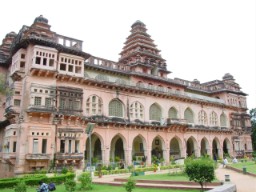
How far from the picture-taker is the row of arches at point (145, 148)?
1248 inches

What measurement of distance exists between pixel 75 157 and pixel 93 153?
7.71m

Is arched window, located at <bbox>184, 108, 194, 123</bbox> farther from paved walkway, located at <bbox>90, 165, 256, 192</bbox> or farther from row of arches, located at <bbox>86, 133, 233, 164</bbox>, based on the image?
paved walkway, located at <bbox>90, 165, 256, 192</bbox>

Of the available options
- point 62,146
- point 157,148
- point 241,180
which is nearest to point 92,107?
point 62,146

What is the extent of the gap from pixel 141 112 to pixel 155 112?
3.02 meters

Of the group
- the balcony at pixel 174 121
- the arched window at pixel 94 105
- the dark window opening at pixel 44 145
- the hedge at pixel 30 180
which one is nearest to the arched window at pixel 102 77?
the arched window at pixel 94 105

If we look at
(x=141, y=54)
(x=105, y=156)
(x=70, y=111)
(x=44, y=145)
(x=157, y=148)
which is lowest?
(x=105, y=156)

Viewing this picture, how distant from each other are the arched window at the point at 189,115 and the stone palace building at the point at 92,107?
172 millimetres

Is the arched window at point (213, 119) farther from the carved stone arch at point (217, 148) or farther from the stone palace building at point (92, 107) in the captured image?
the carved stone arch at point (217, 148)

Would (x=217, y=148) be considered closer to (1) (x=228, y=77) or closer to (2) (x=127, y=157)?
(1) (x=228, y=77)

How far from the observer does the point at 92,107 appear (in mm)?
29969

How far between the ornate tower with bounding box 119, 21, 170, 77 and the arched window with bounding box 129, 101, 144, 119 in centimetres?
710

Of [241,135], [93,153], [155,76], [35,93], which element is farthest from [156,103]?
[241,135]

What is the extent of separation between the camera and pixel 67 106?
2666 centimetres

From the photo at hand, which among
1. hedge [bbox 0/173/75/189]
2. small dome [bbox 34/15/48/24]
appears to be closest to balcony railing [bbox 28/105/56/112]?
hedge [bbox 0/173/75/189]
